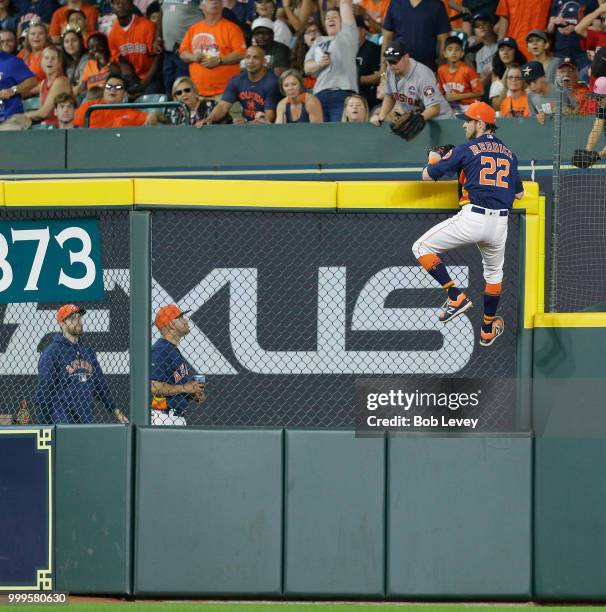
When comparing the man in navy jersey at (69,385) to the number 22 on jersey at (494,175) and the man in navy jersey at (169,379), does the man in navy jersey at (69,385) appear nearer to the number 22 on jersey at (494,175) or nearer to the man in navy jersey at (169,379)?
the man in navy jersey at (169,379)

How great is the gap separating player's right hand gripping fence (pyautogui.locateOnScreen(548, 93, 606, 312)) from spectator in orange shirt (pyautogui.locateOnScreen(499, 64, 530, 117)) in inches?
47.8

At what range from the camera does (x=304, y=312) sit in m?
9.64

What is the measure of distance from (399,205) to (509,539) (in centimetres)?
210

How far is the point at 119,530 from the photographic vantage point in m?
7.39

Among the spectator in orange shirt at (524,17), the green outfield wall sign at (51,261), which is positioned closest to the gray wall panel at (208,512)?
the green outfield wall sign at (51,261)

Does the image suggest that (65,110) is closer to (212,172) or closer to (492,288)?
(212,172)

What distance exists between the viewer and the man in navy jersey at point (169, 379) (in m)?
8.30

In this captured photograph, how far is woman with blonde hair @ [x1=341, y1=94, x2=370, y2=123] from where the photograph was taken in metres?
12.4

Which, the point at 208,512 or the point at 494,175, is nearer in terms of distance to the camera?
the point at 208,512

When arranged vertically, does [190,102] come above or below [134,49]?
below

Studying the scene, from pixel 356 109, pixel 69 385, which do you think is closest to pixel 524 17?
pixel 356 109

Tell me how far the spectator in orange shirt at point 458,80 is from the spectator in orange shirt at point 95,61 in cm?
413

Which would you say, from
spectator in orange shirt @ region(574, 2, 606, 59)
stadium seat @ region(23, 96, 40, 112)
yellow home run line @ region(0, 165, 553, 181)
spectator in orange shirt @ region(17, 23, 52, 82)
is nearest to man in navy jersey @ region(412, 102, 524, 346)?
yellow home run line @ region(0, 165, 553, 181)

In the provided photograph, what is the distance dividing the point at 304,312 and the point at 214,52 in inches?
205
